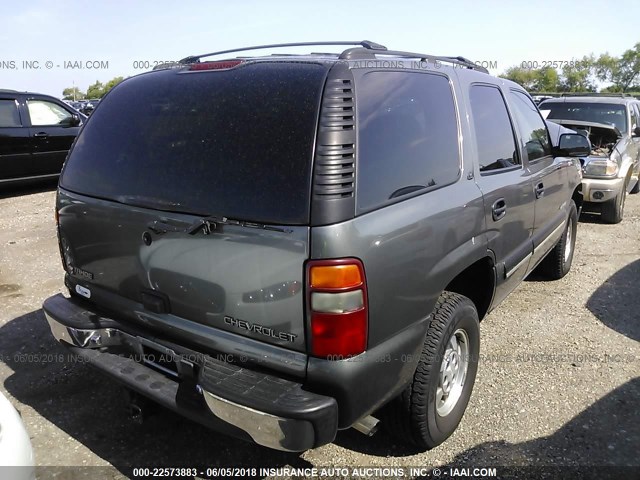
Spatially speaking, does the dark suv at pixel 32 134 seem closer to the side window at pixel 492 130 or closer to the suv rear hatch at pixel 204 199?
the suv rear hatch at pixel 204 199

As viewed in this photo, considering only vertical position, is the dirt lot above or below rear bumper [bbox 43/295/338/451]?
below

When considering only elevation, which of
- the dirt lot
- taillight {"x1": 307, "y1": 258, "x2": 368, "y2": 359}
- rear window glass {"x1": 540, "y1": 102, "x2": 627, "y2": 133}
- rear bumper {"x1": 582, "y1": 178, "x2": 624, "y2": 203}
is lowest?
the dirt lot

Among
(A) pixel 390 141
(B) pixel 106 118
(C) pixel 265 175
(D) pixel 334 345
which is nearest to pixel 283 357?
(D) pixel 334 345

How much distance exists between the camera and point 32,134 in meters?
8.93

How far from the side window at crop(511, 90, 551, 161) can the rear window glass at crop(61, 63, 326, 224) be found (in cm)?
217

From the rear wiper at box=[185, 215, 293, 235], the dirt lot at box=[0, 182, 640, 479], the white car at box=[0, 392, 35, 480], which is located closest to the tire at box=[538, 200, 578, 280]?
the dirt lot at box=[0, 182, 640, 479]

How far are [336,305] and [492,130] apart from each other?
6.20 ft

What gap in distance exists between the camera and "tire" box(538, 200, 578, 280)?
502cm

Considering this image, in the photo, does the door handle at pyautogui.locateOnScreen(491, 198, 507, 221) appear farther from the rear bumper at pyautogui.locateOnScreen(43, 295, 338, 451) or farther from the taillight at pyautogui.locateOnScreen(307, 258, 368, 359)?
the rear bumper at pyautogui.locateOnScreen(43, 295, 338, 451)

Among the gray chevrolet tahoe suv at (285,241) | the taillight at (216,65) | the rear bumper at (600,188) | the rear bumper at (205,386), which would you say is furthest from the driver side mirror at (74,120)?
the rear bumper at (600,188)

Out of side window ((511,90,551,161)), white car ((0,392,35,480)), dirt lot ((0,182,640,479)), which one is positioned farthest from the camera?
side window ((511,90,551,161))

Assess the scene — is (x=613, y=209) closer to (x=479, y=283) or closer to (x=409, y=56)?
(x=479, y=283)

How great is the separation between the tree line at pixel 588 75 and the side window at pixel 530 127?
57.2 meters

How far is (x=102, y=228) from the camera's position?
8.09ft
